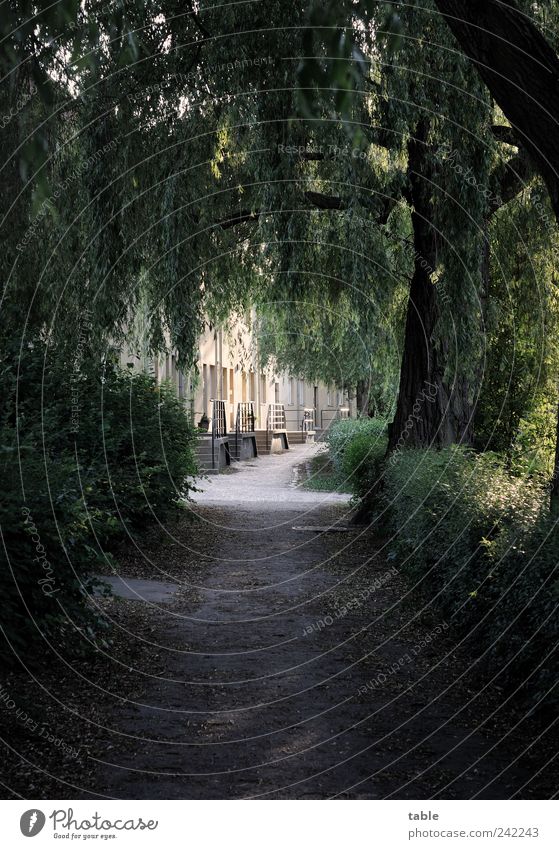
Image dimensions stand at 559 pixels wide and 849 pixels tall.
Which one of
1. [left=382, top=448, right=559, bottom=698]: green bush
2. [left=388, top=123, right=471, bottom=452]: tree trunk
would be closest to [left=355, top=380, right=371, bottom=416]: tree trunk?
[left=388, top=123, right=471, bottom=452]: tree trunk

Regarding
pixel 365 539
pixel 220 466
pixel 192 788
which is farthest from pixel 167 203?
pixel 220 466

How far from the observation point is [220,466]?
30.5m

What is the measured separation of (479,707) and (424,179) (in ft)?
25.7

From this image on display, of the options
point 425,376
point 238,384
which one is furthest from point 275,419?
point 425,376

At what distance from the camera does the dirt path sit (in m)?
4.79

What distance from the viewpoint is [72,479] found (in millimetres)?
7289

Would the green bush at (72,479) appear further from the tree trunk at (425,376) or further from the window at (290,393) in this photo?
the window at (290,393)
